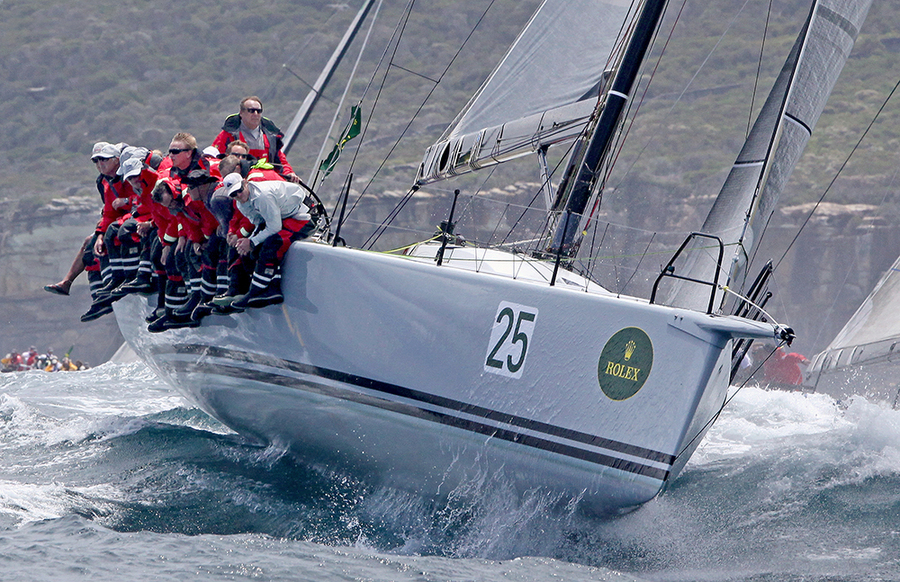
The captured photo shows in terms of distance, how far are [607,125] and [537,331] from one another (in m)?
1.85

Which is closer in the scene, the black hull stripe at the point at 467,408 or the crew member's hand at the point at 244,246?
the black hull stripe at the point at 467,408

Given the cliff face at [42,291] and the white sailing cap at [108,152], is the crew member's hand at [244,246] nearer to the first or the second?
the white sailing cap at [108,152]

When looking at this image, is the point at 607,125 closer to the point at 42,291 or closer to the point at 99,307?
the point at 99,307

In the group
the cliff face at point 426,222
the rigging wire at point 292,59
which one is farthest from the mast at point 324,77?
the rigging wire at point 292,59

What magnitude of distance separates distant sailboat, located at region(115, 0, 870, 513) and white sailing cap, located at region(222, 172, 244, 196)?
548mm

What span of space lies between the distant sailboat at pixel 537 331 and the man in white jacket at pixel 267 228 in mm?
110

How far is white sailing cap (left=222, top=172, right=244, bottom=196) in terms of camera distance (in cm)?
568

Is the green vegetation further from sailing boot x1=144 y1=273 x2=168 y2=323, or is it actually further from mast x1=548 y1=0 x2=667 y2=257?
mast x1=548 y1=0 x2=667 y2=257

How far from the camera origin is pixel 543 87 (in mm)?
7020

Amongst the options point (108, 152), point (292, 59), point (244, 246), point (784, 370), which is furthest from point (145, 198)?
point (292, 59)

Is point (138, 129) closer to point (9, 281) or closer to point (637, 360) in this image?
point (9, 281)

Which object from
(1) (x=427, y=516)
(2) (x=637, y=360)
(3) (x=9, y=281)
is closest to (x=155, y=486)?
(1) (x=427, y=516)

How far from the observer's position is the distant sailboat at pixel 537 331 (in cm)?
498

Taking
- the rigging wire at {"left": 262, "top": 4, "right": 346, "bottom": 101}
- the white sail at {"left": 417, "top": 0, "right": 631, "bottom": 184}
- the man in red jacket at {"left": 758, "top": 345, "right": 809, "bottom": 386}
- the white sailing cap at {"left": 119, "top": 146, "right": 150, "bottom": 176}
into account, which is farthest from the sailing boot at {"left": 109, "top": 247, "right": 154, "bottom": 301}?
the rigging wire at {"left": 262, "top": 4, "right": 346, "bottom": 101}
